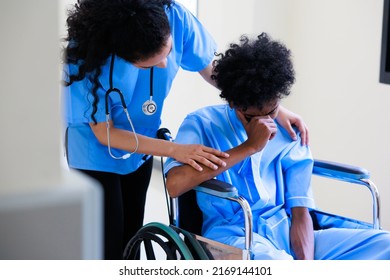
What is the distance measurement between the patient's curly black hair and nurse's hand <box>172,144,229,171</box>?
17 cm

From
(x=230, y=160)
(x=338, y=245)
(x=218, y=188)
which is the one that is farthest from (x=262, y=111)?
(x=338, y=245)

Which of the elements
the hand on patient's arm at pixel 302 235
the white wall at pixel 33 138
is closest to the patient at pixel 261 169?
the hand on patient's arm at pixel 302 235

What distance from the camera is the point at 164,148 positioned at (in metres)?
1.40

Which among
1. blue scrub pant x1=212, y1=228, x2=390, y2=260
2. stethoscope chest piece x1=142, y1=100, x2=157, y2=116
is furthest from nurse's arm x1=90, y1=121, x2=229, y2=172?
blue scrub pant x1=212, y1=228, x2=390, y2=260

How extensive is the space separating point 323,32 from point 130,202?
138 cm

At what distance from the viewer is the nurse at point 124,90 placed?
127cm

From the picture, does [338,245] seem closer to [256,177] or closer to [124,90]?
[256,177]

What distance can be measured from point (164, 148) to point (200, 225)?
0.30m

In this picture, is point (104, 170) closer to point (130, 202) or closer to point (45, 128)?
point (130, 202)

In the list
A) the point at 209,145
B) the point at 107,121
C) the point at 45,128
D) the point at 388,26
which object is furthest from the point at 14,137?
the point at 209,145

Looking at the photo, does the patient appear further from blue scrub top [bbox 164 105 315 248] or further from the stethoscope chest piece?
the stethoscope chest piece

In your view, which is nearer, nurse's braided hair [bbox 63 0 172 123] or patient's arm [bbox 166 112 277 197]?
nurse's braided hair [bbox 63 0 172 123]

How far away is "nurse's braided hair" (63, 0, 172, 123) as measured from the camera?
4.09ft

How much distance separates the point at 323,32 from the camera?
255cm
